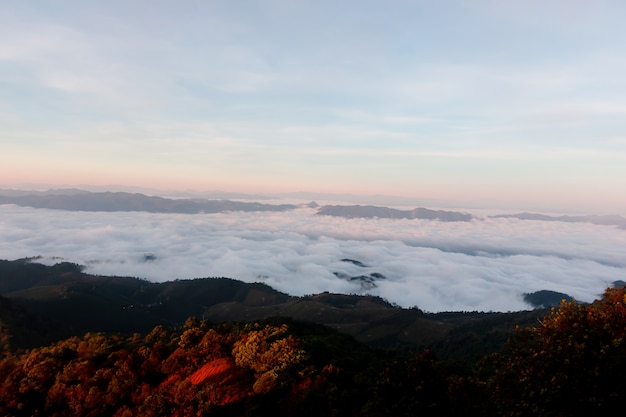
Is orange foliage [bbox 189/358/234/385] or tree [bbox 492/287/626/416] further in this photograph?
orange foliage [bbox 189/358/234/385]

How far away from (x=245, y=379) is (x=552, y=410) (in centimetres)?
2298

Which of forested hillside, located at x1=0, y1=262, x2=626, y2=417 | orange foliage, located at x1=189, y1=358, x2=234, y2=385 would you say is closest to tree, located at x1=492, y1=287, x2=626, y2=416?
forested hillside, located at x1=0, y1=262, x2=626, y2=417

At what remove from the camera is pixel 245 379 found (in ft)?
108

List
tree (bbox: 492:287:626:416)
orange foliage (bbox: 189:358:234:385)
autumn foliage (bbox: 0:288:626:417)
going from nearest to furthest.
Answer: tree (bbox: 492:287:626:416)
autumn foliage (bbox: 0:288:626:417)
orange foliage (bbox: 189:358:234:385)

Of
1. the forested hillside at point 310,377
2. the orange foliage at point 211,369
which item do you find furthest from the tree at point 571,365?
the orange foliage at point 211,369

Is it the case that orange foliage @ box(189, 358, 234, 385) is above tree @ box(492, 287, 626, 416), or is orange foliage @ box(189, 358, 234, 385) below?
below

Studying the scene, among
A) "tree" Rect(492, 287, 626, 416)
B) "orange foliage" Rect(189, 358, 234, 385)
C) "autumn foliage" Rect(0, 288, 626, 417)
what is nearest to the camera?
"tree" Rect(492, 287, 626, 416)

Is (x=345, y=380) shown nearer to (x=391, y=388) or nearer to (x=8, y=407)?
(x=391, y=388)

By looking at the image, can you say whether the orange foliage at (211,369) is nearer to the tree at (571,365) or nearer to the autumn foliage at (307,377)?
the autumn foliage at (307,377)

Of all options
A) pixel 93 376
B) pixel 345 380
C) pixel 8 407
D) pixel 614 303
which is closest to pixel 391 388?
pixel 345 380

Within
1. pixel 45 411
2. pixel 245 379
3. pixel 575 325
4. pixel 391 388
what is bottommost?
pixel 45 411

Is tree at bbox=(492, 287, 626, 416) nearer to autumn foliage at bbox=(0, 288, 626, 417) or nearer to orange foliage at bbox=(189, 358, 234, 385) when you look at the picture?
autumn foliage at bbox=(0, 288, 626, 417)

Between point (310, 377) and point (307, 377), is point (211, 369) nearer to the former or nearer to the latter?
point (307, 377)

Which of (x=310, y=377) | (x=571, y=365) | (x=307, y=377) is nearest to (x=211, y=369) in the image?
(x=307, y=377)
